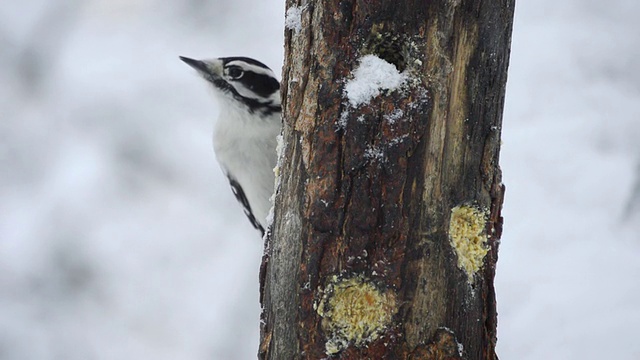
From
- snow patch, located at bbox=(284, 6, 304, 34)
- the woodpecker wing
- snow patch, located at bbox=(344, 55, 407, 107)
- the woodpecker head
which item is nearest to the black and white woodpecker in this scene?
the woodpecker head

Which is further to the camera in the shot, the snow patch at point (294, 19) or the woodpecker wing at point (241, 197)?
the woodpecker wing at point (241, 197)

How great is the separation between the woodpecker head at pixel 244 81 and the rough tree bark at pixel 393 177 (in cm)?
162

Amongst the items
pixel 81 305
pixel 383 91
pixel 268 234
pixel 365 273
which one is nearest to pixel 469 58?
pixel 383 91

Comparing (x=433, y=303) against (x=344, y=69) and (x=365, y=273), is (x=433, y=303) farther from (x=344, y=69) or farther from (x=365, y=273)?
(x=344, y=69)

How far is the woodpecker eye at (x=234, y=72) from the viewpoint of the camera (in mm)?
3768

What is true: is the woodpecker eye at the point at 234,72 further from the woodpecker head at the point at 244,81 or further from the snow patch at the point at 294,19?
the snow patch at the point at 294,19

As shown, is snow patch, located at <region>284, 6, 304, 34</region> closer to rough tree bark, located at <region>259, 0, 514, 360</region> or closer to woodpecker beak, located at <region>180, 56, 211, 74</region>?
rough tree bark, located at <region>259, 0, 514, 360</region>

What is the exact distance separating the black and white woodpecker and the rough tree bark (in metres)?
1.62

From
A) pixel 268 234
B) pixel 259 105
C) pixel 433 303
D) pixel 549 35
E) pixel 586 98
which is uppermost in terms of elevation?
pixel 549 35

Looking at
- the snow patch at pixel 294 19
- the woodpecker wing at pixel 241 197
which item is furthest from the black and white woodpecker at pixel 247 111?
the snow patch at pixel 294 19

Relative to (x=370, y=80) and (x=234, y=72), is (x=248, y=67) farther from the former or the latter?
(x=370, y=80)

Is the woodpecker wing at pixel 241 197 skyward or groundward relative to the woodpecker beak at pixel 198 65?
groundward

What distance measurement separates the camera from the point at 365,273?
2.06 metres

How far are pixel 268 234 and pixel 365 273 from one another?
1.55ft
